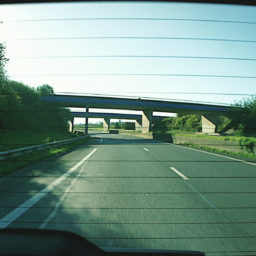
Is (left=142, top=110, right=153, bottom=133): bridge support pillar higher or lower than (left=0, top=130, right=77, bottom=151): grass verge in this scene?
higher

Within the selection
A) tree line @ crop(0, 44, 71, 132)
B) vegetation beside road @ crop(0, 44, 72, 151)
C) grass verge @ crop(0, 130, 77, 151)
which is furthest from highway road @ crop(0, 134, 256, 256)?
grass verge @ crop(0, 130, 77, 151)

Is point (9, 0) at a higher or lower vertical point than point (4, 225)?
higher

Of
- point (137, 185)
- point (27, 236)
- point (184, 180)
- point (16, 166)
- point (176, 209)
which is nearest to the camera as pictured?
point (27, 236)

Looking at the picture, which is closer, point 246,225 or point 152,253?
point 152,253

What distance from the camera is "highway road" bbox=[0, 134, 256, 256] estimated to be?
6.78 feet

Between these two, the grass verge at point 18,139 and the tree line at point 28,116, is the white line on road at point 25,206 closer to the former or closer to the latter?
the tree line at point 28,116

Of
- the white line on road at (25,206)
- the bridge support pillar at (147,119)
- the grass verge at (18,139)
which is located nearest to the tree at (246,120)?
the bridge support pillar at (147,119)

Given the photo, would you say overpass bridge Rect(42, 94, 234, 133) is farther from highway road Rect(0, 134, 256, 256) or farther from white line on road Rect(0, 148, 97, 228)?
white line on road Rect(0, 148, 97, 228)

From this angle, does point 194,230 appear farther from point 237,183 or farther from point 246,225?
point 237,183

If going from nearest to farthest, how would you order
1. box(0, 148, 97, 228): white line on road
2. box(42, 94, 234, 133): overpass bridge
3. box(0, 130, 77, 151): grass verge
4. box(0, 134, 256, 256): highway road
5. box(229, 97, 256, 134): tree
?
box(0, 134, 256, 256): highway road → box(0, 148, 97, 228): white line on road → box(229, 97, 256, 134): tree → box(42, 94, 234, 133): overpass bridge → box(0, 130, 77, 151): grass verge

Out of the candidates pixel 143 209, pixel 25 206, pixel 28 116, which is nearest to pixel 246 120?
pixel 143 209

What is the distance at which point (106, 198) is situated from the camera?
3467mm

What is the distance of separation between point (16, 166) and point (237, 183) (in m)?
8.15

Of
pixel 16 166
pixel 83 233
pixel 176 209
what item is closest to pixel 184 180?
pixel 176 209
